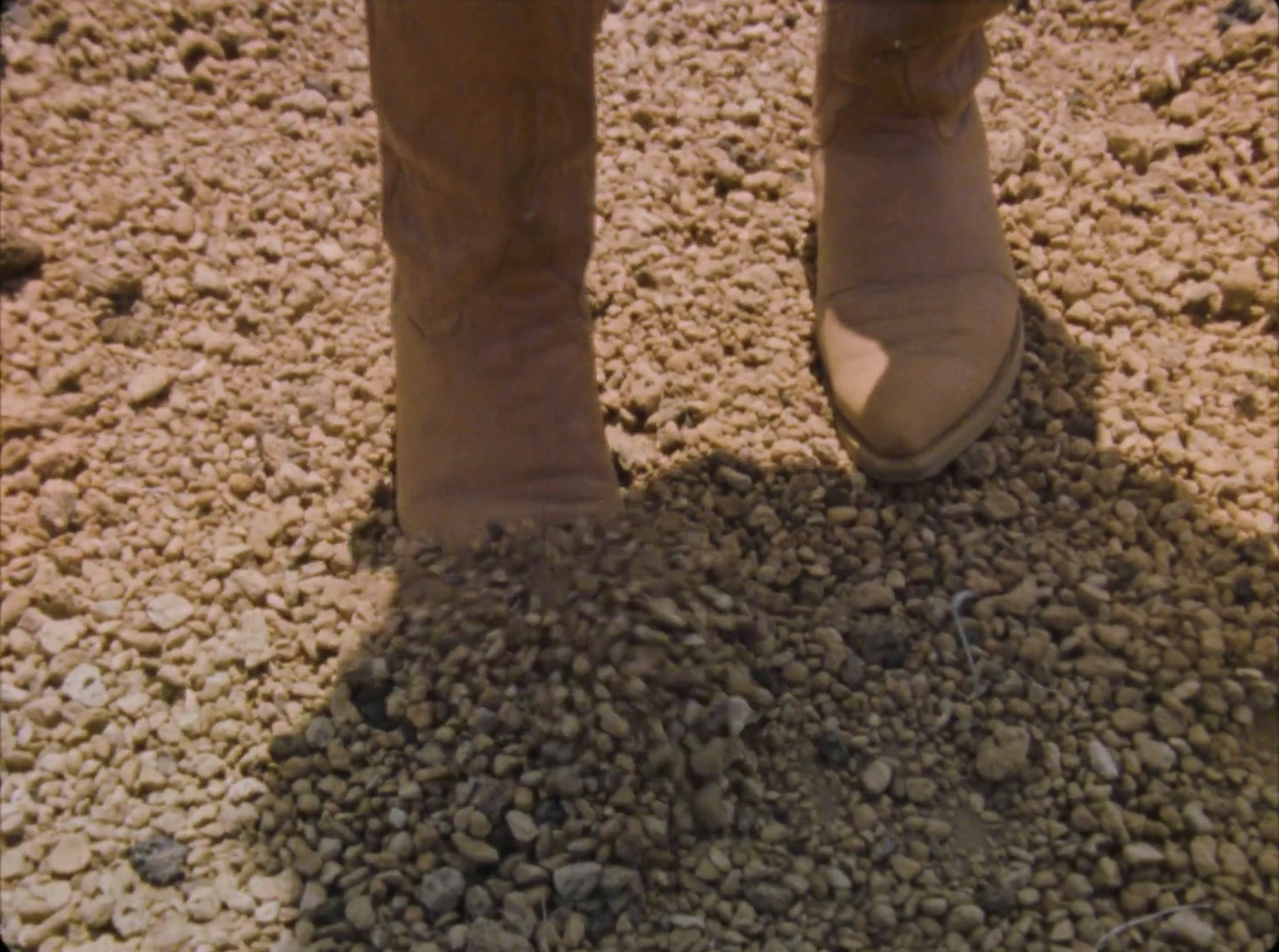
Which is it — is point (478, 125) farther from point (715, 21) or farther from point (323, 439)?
point (715, 21)

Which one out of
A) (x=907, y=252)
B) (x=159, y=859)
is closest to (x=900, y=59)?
(x=907, y=252)

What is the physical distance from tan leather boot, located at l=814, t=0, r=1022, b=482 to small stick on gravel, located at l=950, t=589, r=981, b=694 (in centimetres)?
16

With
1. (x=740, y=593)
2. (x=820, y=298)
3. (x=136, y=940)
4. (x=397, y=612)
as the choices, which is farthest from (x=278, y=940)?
(x=820, y=298)

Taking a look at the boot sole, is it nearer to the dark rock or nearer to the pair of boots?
the pair of boots

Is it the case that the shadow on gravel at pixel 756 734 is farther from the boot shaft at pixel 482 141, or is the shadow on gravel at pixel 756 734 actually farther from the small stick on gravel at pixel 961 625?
the boot shaft at pixel 482 141

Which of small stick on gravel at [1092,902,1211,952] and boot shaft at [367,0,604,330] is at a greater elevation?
boot shaft at [367,0,604,330]

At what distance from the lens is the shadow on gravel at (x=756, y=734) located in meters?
1.22

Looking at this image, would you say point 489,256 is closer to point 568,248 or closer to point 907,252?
point 568,248

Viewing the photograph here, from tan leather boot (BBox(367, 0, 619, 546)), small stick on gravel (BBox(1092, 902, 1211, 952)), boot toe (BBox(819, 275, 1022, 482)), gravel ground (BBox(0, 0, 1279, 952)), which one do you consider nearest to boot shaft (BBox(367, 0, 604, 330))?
tan leather boot (BBox(367, 0, 619, 546))

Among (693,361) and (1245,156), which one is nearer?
(693,361)

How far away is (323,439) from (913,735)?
0.77 metres

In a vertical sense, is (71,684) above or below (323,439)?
below

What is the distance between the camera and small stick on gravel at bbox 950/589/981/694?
1.39 metres

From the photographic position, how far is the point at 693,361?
1668mm
